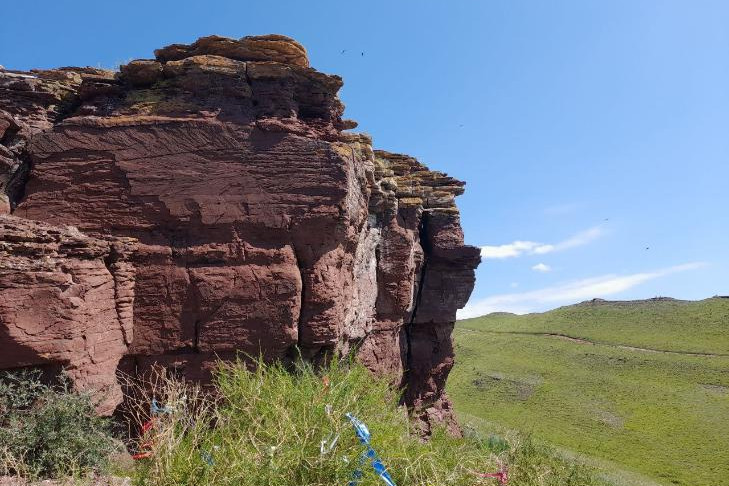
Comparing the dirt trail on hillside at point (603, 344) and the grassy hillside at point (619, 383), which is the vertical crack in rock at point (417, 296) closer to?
the grassy hillside at point (619, 383)

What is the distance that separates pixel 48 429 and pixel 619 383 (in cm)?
5331

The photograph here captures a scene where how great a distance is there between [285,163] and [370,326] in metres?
7.75

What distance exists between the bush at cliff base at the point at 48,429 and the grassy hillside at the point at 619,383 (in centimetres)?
2072

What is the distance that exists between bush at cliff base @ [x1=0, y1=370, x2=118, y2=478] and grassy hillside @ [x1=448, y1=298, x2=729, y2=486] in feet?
68.0

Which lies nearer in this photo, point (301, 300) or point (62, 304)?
point (62, 304)

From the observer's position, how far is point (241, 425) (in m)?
6.34

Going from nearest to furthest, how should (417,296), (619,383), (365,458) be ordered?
(365,458), (417,296), (619,383)

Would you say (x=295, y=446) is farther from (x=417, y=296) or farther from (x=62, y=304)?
(x=417, y=296)

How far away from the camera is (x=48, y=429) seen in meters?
6.78

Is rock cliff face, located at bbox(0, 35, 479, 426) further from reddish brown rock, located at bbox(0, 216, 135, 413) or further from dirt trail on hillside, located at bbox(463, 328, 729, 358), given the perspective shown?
dirt trail on hillside, located at bbox(463, 328, 729, 358)

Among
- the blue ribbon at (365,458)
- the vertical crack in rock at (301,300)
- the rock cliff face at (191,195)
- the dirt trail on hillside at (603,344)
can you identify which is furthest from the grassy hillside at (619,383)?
the blue ribbon at (365,458)

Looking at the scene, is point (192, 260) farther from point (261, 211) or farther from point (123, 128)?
point (123, 128)

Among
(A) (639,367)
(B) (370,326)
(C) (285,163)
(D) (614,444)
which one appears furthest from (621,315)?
(C) (285,163)

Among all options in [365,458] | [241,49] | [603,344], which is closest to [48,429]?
[365,458]
